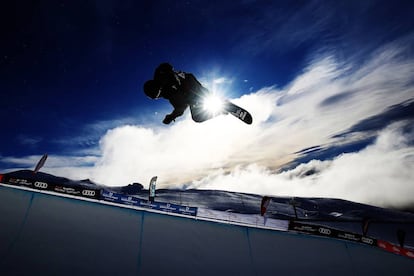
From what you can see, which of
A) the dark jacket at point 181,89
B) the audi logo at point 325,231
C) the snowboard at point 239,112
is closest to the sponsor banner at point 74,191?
the dark jacket at point 181,89

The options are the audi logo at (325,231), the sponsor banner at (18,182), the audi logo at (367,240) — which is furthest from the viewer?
the audi logo at (367,240)

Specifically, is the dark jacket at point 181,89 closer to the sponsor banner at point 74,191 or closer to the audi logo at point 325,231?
the sponsor banner at point 74,191

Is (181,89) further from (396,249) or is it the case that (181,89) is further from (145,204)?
(396,249)

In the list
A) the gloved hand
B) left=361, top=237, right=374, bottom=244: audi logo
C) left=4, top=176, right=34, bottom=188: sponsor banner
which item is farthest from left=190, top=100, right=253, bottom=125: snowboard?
left=361, top=237, right=374, bottom=244: audi logo

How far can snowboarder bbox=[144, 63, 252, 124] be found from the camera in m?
2.36

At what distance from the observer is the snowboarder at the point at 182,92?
2359 mm

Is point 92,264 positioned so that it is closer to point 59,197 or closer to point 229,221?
point 59,197

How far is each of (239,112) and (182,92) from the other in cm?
73

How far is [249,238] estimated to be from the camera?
454 inches

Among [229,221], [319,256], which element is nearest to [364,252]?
[319,256]

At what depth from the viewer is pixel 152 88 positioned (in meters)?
2.47

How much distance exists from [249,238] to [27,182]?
11464 millimetres

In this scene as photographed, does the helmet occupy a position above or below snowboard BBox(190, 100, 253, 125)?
above

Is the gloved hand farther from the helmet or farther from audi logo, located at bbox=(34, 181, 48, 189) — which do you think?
audi logo, located at bbox=(34, 181, 48, 189)
